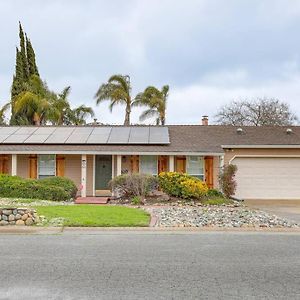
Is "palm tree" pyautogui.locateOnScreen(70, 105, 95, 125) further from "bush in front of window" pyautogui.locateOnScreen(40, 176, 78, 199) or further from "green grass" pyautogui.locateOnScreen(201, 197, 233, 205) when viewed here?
"green grass" pyautogui.locateOnScreen(201, 197, 233, 205)

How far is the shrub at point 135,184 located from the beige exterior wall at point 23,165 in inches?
224

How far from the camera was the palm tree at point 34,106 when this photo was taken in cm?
3173

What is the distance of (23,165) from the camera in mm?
21500

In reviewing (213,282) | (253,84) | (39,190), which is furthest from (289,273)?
(253,84)

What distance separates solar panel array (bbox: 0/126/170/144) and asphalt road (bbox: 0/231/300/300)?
1150 cm

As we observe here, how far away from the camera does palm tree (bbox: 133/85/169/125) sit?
3291cm

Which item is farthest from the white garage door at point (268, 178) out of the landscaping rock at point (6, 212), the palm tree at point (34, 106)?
the palm tree at point (34, 106)

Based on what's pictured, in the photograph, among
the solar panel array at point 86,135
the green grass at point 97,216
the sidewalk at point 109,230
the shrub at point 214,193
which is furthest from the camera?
the solar panel array at point 86,135

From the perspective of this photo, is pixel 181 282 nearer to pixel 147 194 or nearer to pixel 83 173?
pixel 147 194

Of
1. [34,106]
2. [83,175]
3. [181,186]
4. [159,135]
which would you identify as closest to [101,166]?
[83,175]

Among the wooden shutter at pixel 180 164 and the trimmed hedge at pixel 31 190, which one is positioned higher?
the wooden shutter at pixel 180 164

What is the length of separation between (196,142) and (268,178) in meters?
4.27

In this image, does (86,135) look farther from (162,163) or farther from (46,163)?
(162,163)

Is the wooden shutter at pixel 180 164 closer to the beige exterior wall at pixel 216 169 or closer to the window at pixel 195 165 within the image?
the window at pixel 195 165
